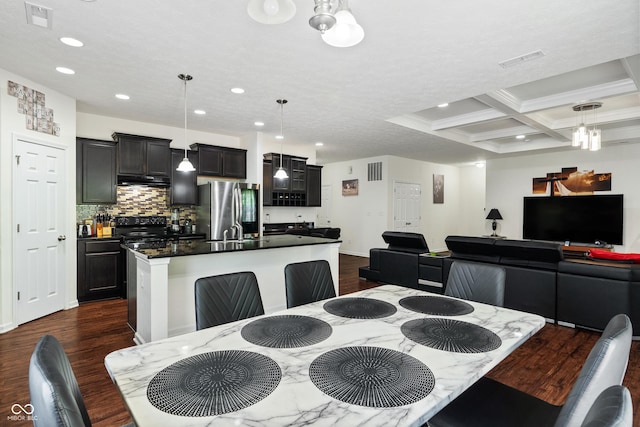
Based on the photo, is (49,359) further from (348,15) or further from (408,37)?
(408,37)

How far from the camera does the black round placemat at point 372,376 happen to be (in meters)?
1.03

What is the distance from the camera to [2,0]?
2301 millimetres

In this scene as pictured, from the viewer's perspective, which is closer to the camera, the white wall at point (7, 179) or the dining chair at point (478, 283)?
the dining chair at point (478, 283)

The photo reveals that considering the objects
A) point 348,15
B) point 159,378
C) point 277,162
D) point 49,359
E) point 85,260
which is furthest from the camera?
point 277,162

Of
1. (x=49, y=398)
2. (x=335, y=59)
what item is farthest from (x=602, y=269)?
(x=49, y=398)

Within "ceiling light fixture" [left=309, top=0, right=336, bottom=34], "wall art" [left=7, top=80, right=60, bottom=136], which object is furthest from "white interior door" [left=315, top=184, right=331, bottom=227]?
"ceiling light fixture" [left=309, top=0, right=336, bottom=34]

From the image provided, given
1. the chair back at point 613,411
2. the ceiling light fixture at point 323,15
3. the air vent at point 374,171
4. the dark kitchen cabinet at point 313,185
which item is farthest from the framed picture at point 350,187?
the chair back at point 613,411

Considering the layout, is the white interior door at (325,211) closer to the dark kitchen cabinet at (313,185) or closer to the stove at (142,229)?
the dark kitchen cabinet at (313,185)

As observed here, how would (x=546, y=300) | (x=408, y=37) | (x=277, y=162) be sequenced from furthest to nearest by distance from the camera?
(x=277, y=162), (x=546, y=300), (x=408, y=37)

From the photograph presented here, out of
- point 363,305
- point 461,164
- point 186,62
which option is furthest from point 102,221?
point 461,164

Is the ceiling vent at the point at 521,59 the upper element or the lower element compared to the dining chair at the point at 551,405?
upper

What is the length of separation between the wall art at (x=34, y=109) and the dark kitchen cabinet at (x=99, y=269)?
1.54m

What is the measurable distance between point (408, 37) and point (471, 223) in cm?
914

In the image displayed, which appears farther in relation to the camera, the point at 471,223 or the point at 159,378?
the point at 471,223
